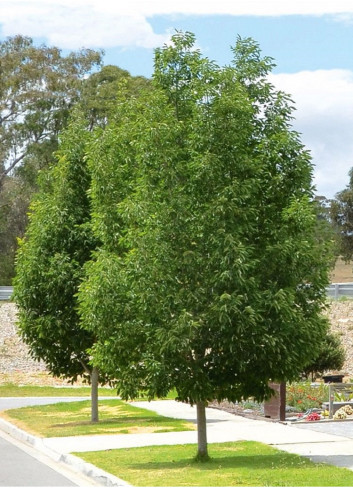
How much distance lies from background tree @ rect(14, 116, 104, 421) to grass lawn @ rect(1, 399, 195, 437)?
1.65 m

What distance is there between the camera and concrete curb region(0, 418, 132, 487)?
14.4m

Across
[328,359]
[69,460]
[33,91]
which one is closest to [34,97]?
[33,91]

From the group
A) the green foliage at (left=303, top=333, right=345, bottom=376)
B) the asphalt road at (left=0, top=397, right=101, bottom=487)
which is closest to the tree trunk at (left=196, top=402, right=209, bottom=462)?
the asphalt road at (left=0, top=397, right=101, bottom=487)

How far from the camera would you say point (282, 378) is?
51.5ft

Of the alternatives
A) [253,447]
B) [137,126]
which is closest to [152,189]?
[137,126]

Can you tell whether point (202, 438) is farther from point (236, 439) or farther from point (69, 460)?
point (236, 439)

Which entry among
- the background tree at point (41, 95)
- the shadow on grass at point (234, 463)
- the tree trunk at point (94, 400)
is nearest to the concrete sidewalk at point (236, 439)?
the shadow on grass at point (234, 463)

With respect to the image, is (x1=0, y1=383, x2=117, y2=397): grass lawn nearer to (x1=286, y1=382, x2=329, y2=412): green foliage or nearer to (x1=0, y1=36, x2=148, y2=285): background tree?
(x1=286, y1=382, x2=329, y2=412): green foliage

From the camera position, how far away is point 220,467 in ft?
50.2

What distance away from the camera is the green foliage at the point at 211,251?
14844 millimetres

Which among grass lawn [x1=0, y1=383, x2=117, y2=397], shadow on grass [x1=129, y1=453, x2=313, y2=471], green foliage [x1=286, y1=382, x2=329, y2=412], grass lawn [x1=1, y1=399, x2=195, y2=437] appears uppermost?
green foliage [x1=286, y1=382, x2=329, y2=412]

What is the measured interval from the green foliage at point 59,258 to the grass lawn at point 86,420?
5.48 feet

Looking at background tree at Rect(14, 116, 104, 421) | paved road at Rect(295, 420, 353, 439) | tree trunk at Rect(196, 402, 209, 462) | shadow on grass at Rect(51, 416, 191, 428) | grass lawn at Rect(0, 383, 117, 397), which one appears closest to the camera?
tree trunk at Rect(196, 402, 209, 462)

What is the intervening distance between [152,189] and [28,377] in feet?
80.7
